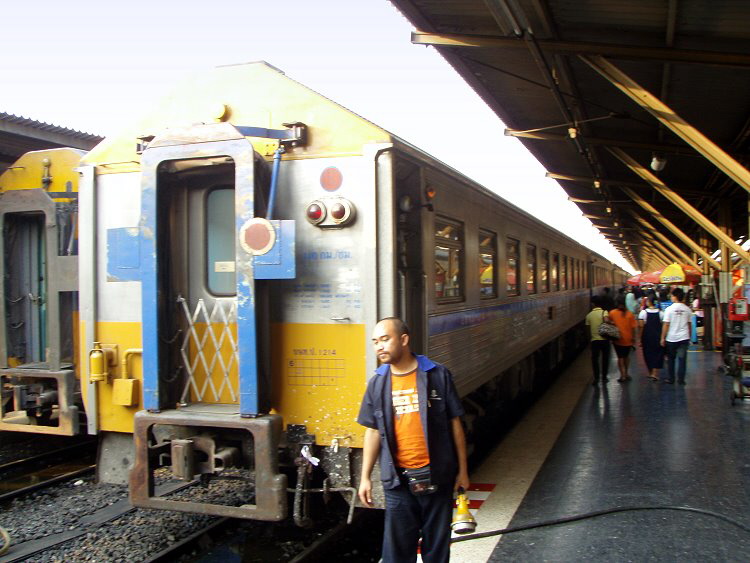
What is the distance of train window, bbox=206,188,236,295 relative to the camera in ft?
16.1

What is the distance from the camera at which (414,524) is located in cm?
341

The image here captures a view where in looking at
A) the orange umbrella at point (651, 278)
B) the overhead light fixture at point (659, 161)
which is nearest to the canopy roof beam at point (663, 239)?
the orange umbrella at point (651, 278)

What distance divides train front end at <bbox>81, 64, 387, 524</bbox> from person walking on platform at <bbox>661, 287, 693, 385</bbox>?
7.64m

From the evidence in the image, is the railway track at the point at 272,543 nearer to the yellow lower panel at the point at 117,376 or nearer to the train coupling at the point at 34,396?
the yellow lower panel at the point at 117,376

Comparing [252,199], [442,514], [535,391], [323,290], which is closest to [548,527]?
[442,514]

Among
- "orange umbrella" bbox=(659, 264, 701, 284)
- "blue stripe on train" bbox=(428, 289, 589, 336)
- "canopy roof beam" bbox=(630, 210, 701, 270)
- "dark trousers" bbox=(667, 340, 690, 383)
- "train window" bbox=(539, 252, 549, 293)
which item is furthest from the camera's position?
"canopy roof beam" bbox=(630, 210, 701, 270)

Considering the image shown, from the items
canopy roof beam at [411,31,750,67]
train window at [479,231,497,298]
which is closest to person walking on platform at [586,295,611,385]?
train window at [479,231,497,298]

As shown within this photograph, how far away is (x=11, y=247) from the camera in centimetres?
734

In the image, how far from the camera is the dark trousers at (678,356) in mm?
10930

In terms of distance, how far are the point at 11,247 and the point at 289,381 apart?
4427 mm

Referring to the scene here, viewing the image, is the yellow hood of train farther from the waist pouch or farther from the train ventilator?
the waist pouch

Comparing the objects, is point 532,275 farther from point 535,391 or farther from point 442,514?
point 442,514

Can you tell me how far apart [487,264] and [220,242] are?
10.8 ft

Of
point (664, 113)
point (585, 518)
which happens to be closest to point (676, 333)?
point (664, 113)
